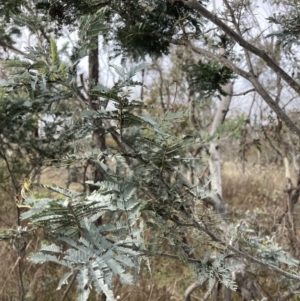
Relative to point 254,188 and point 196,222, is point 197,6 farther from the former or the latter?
point 254,188

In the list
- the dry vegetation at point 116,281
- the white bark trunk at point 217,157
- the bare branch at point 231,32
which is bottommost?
the dry vegetation at point 116,281

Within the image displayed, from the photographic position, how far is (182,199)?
1.12m

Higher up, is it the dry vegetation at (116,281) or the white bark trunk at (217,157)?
the white bark trunk at (217,157)

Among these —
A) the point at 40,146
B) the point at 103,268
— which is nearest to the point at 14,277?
the point at 40,146

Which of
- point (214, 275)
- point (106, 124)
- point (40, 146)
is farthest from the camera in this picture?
point (40, 146)

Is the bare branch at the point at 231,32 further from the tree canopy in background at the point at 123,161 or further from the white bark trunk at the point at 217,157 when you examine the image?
the white bark trunk at the point at 217,157

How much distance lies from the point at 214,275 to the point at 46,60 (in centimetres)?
78

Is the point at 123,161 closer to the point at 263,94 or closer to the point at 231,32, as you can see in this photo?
the point at 231,32

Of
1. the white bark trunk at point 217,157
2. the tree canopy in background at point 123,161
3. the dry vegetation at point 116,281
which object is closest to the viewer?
the tree canopy in background at point 123,161

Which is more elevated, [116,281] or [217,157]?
[217,157]

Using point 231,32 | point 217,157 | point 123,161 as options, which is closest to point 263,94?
point 231,32

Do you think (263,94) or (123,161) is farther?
(263,94)

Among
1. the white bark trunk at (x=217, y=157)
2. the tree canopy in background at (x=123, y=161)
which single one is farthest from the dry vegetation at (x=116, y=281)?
the white bark trunk at (x=217, y=157)

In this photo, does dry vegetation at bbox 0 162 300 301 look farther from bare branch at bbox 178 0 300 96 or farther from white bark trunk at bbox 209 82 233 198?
bare branch at bbox 178 0 300 96
